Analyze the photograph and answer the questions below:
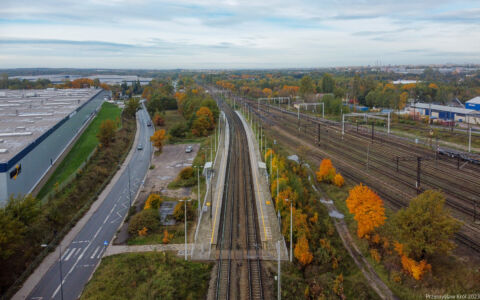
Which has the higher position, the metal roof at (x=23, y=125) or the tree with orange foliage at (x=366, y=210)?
the metal roof at (x=23, y=125)

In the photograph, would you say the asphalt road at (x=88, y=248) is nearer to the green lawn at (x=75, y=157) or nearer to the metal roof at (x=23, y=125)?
the green lawn at (x=75, y=157)

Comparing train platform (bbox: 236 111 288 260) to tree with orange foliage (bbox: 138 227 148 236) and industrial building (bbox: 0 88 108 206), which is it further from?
industrial building (bbox: 0 88 108 206)

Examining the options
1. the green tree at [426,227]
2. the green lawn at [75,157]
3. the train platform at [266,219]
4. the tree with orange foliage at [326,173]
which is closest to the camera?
the green tree at [426,227]

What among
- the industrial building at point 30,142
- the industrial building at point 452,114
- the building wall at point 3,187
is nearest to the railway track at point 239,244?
the building wall at point 3,187

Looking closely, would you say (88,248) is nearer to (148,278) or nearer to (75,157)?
(148,278)

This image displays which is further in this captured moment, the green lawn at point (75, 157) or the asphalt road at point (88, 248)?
the green lawn at point (75, 157)

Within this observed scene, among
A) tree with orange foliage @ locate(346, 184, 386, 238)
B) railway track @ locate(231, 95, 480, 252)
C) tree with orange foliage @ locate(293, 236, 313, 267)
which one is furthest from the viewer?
railway track @ locate(231, 95, 480, 252)

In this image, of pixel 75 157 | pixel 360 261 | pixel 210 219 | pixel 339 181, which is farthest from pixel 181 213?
pixel 75 157

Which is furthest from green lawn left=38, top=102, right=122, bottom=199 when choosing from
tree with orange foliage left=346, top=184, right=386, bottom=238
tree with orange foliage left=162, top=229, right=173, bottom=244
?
tree with orange foliage left=346, top=184, right=386, bottom=238

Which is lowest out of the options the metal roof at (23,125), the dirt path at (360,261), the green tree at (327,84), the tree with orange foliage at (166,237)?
the dirt path at (360,261)
